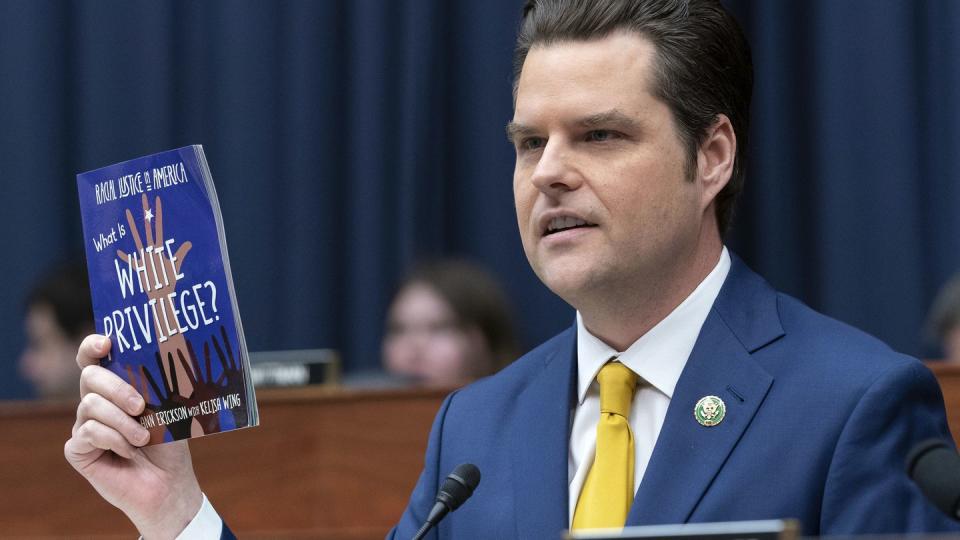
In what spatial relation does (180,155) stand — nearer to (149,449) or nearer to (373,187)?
(149,449)

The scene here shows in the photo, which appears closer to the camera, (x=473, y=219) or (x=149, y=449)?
(x=149, y=449)

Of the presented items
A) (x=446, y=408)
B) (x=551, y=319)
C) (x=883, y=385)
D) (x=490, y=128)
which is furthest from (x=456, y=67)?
(x=883, y=385)

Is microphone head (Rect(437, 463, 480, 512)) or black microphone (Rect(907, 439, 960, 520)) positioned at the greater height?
black microphone (Rect(907, 439, 960, 520))

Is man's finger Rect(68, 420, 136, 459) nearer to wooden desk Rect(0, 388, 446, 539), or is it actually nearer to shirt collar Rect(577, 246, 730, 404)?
shirt collar Rect(577, 246, 730, 404)

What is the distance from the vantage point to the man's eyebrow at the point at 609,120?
79.4 inches

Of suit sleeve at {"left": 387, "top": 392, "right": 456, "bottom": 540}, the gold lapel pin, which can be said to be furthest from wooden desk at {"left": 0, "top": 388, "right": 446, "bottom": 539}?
the gold lapel pin

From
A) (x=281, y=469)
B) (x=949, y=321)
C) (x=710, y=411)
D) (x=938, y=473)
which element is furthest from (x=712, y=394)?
(x=949, y=321)

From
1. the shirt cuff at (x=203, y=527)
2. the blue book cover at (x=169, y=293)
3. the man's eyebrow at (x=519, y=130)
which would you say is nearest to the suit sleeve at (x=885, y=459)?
the man's eyebrow at (x=519, y=130)

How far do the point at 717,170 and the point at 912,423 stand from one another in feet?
1.73

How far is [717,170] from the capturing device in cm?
218

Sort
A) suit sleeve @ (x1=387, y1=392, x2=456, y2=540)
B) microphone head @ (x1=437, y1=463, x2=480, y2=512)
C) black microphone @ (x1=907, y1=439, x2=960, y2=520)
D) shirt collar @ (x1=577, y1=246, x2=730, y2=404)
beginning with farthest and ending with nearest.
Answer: suit sleeve @ (x1=387, y1=392, x2=456, y2=540) → shirt collar @ (x1=577, y1=246, x2=730, y2=404) → microphone head @ (x1=437, y1=463, x2=480, y2=512) → black microphone @ (x1=907, y1=439, x2=960, y2=520)

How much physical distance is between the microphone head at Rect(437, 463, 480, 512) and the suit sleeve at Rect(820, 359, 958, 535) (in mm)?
461

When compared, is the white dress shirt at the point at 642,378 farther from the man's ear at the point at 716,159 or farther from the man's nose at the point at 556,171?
the man's nose at the point at 556,171

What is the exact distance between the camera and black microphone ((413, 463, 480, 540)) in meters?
1.83
